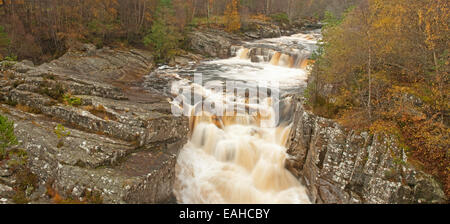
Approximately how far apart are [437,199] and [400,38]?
7.92m

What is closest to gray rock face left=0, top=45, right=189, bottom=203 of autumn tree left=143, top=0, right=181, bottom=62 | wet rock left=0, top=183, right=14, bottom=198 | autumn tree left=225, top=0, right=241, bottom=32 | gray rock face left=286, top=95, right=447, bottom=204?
wet rock left=0, top=183, right=14, bottom=198

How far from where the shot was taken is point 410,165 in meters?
9.23

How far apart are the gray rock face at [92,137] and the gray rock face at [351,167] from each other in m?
7.58

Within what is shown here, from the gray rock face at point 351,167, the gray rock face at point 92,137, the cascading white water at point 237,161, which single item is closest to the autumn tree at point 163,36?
the cascading white water at point 237,161

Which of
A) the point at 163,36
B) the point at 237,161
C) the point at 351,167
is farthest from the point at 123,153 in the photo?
the point at 163,36

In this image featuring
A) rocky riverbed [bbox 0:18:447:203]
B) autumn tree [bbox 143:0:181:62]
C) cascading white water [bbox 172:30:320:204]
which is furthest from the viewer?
autumn tree [bbox 143:0:181:62]

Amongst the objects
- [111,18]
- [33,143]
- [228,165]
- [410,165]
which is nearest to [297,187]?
[228,165]

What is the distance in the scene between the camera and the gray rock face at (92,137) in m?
9.70

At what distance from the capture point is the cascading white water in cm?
1323

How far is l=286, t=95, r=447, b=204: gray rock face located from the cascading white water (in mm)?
1093

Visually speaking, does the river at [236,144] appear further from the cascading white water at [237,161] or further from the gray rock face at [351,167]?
the gray rock face at [351,167]

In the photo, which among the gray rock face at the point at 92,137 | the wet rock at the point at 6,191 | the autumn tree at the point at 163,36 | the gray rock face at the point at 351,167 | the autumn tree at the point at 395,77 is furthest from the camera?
the autumn tree at the point at 163,36

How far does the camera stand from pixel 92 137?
11.2 meters

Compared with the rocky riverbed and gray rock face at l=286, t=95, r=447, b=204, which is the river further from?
gray rock face at l=286, t=95, r=447, b=204
